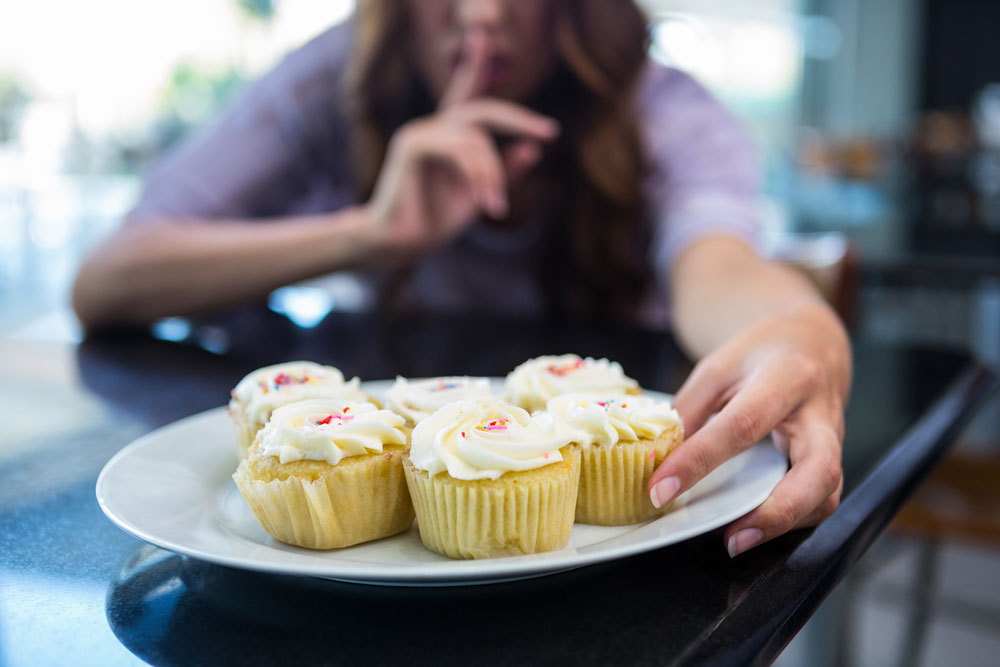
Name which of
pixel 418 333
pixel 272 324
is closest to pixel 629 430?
pixel 418 333

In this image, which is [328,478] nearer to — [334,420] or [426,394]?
[334,420]

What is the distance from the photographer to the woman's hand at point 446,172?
4.63 ft

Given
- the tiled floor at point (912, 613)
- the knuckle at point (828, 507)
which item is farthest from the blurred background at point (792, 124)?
the knuckle at point (828, 507)

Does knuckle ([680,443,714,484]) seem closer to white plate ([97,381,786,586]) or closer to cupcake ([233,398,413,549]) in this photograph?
white plate ([97,381,786,586])

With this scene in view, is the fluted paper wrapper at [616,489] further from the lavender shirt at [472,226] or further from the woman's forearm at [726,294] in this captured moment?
the lavender shirt at [472,226]

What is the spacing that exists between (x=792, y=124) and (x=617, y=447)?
19.4ft

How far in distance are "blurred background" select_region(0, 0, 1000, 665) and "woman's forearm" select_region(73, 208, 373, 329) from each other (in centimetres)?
183

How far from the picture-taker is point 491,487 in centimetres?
66

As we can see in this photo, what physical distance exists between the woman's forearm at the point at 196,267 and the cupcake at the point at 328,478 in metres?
0.86

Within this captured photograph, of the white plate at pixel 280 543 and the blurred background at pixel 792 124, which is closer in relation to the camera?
the white plate at pixel 280 543

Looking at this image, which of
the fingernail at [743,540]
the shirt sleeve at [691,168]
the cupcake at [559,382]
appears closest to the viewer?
the fingernail at [743,540]

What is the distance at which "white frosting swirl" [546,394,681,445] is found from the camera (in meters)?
0.75

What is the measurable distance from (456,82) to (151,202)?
67cm

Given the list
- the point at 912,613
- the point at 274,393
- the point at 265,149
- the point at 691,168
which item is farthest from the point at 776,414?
the point at 912,613
